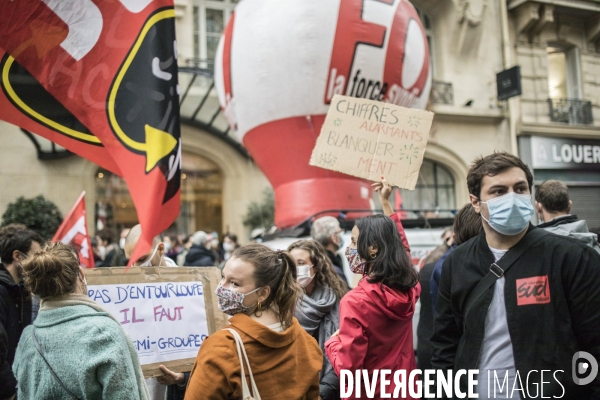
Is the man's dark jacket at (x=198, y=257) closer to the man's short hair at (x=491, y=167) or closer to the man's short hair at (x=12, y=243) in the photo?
the man's short hair at (x=12, y=243)

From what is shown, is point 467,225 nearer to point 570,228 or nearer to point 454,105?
point 570,228

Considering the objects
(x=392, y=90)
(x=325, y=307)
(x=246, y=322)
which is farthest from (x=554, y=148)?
(x=246, y=322)

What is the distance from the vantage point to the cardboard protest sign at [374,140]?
423 cm

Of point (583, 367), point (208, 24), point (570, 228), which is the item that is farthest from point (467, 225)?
point (208, 24)

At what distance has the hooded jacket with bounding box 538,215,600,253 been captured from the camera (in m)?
3.13

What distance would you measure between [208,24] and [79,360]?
13.5 m

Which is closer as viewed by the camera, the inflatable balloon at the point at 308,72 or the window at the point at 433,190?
the inflatable balloon at the point at 308,72

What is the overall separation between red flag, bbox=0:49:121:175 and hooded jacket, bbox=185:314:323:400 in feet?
5.36

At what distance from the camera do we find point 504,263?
2289mm

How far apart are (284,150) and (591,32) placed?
13448 millimetres

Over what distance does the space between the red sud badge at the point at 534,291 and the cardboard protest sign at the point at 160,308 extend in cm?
160

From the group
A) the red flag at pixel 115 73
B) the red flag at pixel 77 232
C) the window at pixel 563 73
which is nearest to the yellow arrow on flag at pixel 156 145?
the red flag at pixel 115 73

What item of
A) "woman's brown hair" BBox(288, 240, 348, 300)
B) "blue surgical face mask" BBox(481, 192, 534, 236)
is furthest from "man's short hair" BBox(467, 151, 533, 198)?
"woman's brown hair" BBox(288, 240, 348, 300)

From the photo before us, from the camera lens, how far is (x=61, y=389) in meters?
2.08
